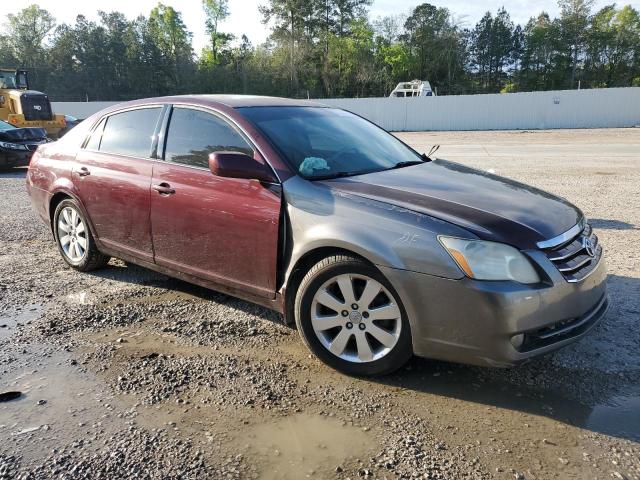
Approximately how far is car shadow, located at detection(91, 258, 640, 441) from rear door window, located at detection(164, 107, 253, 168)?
191 cm

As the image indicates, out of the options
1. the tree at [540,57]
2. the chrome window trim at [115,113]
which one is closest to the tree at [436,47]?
the tree at [540,57]

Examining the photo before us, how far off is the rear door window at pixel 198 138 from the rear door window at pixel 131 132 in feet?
0.89

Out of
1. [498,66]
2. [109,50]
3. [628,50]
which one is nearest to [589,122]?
[628,50]

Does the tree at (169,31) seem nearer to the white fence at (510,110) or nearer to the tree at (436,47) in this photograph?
the tree at (436,47)

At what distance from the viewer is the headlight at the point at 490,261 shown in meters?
2.76

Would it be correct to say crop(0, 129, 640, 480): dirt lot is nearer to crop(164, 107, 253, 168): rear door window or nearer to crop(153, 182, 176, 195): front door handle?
crop(153, 182, 176, 195): front door handle

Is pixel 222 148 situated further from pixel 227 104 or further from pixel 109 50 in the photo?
pixel 109 50

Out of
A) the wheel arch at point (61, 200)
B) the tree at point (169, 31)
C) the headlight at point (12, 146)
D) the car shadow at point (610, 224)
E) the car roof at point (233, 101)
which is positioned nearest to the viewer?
the car roof at point (233, 101)

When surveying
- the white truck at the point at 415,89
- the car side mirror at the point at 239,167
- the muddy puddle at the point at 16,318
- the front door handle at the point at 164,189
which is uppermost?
the white truck at the point at 415,89

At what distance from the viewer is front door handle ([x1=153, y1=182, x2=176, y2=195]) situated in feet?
13.2

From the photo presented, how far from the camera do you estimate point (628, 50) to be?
67.5 meters

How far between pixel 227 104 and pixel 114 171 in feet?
4.16

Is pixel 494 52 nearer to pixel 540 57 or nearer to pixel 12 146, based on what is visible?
pixel 540 57

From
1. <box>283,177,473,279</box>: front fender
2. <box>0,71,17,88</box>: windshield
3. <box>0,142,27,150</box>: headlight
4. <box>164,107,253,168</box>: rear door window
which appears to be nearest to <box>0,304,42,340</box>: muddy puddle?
<box>164,107,253,168</box>: rear door window
